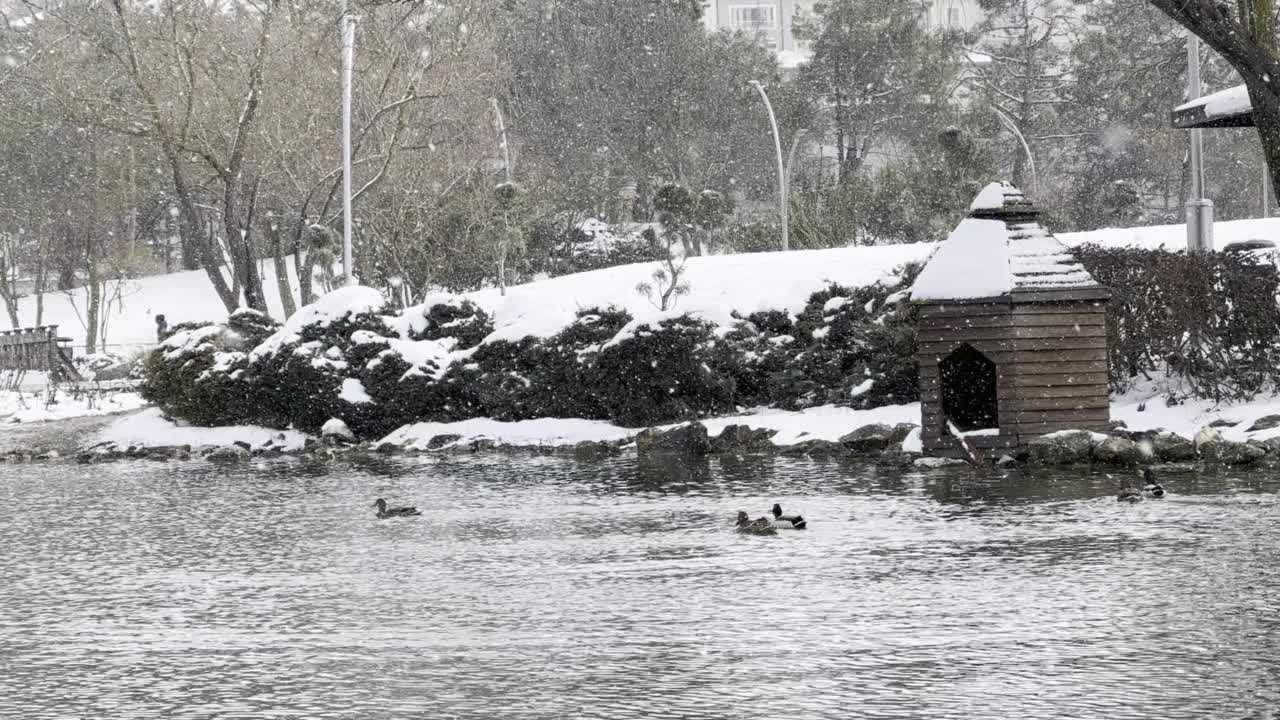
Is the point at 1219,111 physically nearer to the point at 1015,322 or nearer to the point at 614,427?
the point at 1015,322

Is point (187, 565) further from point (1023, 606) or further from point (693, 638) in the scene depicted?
point (1023, 606)

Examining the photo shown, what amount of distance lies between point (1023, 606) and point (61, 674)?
471cm

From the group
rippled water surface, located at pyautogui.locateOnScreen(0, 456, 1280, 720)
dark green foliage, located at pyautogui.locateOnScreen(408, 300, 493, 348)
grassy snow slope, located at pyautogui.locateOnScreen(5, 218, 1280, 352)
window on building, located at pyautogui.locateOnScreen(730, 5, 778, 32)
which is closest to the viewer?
rippled water surface, located at pyautogui.locateOnScreen(0, 456, 1280, 720)

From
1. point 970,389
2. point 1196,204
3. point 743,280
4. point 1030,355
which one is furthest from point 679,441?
point 1196,204

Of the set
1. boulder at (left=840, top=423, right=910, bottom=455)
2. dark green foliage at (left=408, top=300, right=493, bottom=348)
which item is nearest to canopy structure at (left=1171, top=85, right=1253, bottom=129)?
boulder at (left=840, top=423, right=910, bottom=455)

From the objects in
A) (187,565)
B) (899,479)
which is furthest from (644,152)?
(187,565)

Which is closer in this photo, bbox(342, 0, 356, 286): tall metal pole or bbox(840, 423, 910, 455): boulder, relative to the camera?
bbox(840, 423, 910, 455): boulder

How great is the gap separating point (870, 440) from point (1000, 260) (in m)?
2.89

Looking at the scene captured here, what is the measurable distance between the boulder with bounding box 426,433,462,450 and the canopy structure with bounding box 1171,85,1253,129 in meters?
10.1

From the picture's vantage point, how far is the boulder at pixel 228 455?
2194 cm

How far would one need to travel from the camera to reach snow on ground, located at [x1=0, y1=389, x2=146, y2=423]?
30.5 meters

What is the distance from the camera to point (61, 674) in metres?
7.71

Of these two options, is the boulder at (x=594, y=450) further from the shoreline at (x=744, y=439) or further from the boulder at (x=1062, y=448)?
the boulder at (x=1062, y=448)

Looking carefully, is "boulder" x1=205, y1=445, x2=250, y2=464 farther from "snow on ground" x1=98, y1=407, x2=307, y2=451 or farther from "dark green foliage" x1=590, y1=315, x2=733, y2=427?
"dark green foliage" x1=590, y1=315, x2=733, y2=427
